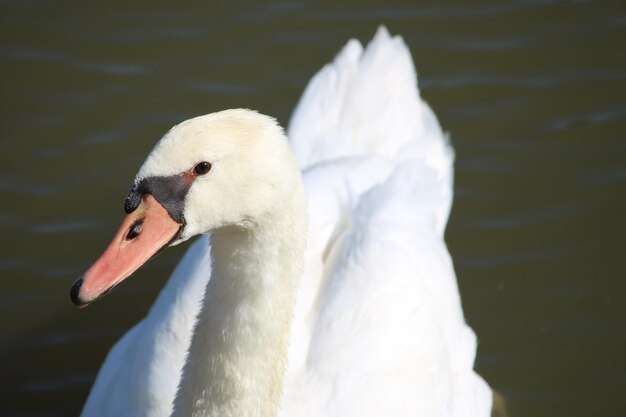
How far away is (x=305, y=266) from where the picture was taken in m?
5.22

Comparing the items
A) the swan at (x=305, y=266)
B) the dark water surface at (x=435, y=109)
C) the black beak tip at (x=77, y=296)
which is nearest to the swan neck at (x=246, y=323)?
the swan at (x=305, y=266)

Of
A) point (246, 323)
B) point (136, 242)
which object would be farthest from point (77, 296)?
point (246, 323)

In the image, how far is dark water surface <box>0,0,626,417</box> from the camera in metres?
6.31

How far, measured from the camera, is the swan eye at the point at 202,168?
11.2ft

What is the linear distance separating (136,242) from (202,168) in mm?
347

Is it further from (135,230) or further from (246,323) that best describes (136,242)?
(246,323)

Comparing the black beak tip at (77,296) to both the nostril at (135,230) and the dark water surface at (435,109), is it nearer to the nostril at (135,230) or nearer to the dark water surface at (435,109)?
the nostril at (135,230)

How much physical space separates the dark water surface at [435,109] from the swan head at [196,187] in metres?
2.89

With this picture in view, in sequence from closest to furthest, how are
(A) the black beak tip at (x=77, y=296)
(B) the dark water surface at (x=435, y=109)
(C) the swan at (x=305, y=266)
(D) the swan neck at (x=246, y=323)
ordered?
(A) the black beak tip at (x=77, y=296)
(C) the swan at (x=305, y=266)
(D) the swan neck at (x=246, y=323)
(B) the dark water surface at (x=435, y=109)

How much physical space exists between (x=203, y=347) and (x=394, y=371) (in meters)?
1.34

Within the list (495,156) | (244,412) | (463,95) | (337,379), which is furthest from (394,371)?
(463,95)

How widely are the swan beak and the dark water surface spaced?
113 inches

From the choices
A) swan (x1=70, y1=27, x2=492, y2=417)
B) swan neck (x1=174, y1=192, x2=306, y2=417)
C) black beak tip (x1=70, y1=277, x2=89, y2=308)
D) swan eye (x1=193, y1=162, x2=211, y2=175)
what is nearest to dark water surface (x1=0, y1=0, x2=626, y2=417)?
swan (x1=70, y1=27, x2=492, y2=417)

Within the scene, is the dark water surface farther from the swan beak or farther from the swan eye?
the swan eye
